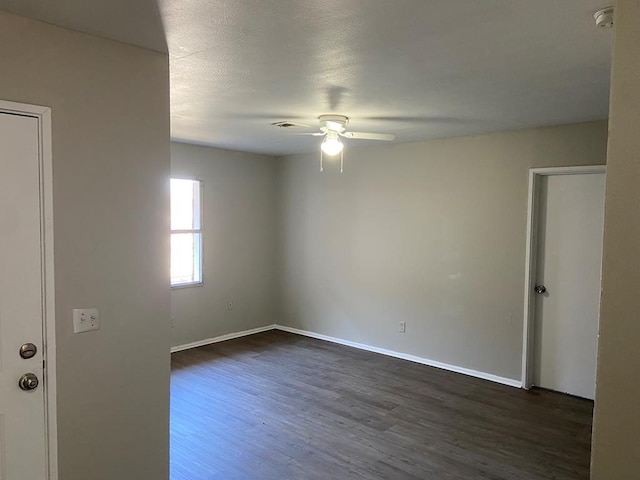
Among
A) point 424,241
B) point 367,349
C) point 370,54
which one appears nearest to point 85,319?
point 370,54

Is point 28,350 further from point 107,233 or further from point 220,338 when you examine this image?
point 220,338

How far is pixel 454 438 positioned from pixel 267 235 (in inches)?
152

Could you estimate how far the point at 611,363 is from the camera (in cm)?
93

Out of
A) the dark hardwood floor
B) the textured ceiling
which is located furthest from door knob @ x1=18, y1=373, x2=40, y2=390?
the textured ceiling

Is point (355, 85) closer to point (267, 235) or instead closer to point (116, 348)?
point (116, 348)

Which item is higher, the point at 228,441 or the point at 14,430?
the point at 14,430

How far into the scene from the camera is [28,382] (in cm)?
195

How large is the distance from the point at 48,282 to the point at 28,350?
0.29 metres

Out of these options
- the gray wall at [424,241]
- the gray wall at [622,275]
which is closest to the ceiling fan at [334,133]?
the gray wall at [424,241]

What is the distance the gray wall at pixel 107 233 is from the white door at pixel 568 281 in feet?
11.5

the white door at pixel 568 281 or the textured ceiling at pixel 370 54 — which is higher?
the textured ceiling at pixel 370 54

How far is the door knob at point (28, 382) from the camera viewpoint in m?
1.94

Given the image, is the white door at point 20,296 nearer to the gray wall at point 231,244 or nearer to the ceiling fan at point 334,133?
the ceiling fan at point 334,133

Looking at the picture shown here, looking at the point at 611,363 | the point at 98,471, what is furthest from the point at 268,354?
the point at 611,363
